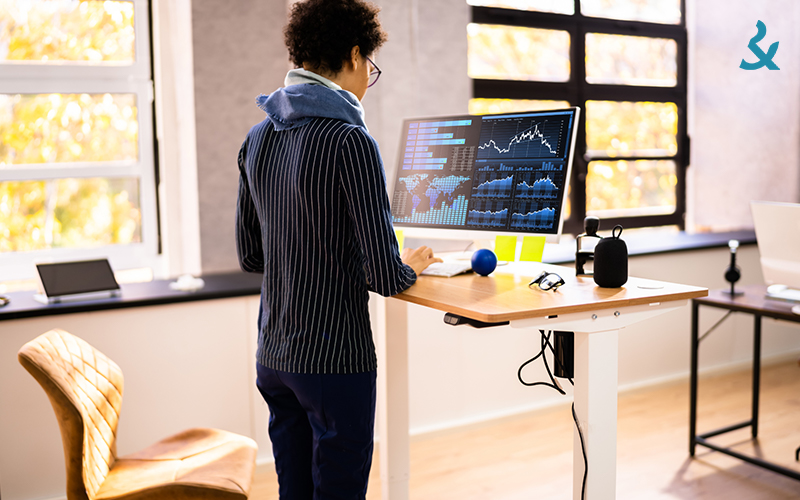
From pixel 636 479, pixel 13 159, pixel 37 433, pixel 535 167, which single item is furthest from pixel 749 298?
pixel 13 159

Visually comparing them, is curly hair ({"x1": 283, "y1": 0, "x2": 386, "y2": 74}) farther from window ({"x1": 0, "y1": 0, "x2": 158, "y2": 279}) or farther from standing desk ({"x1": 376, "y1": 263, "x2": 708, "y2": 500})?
window ({"x1": 0, "y1": 0, "x2": 158, "y2": 279})

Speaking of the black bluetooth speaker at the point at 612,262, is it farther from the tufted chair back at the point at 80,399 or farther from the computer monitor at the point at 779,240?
the tufted chair back at the point at 80,399

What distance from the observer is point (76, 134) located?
2.90 meters

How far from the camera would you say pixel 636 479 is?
9.06 feet

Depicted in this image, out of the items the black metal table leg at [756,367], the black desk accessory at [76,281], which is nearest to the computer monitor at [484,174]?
the black desk accessory at [76,281]

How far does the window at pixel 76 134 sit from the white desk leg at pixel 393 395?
1388mm

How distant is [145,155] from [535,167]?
1794mm

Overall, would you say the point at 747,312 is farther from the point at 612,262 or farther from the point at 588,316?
the point at 588,316

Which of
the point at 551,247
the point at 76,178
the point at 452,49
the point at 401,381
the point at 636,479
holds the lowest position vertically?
the point at 636,479

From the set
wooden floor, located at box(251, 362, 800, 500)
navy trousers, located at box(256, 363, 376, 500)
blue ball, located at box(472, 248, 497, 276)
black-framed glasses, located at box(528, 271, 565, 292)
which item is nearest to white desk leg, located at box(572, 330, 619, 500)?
black-framed glasses, located at box(528, 271, 565, 292)

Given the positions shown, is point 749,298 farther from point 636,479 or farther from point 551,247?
point 551,247

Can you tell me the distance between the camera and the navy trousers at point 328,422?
1518 mm

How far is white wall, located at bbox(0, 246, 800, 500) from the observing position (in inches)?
97.3

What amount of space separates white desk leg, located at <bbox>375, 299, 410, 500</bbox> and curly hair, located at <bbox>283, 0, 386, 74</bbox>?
846mm
